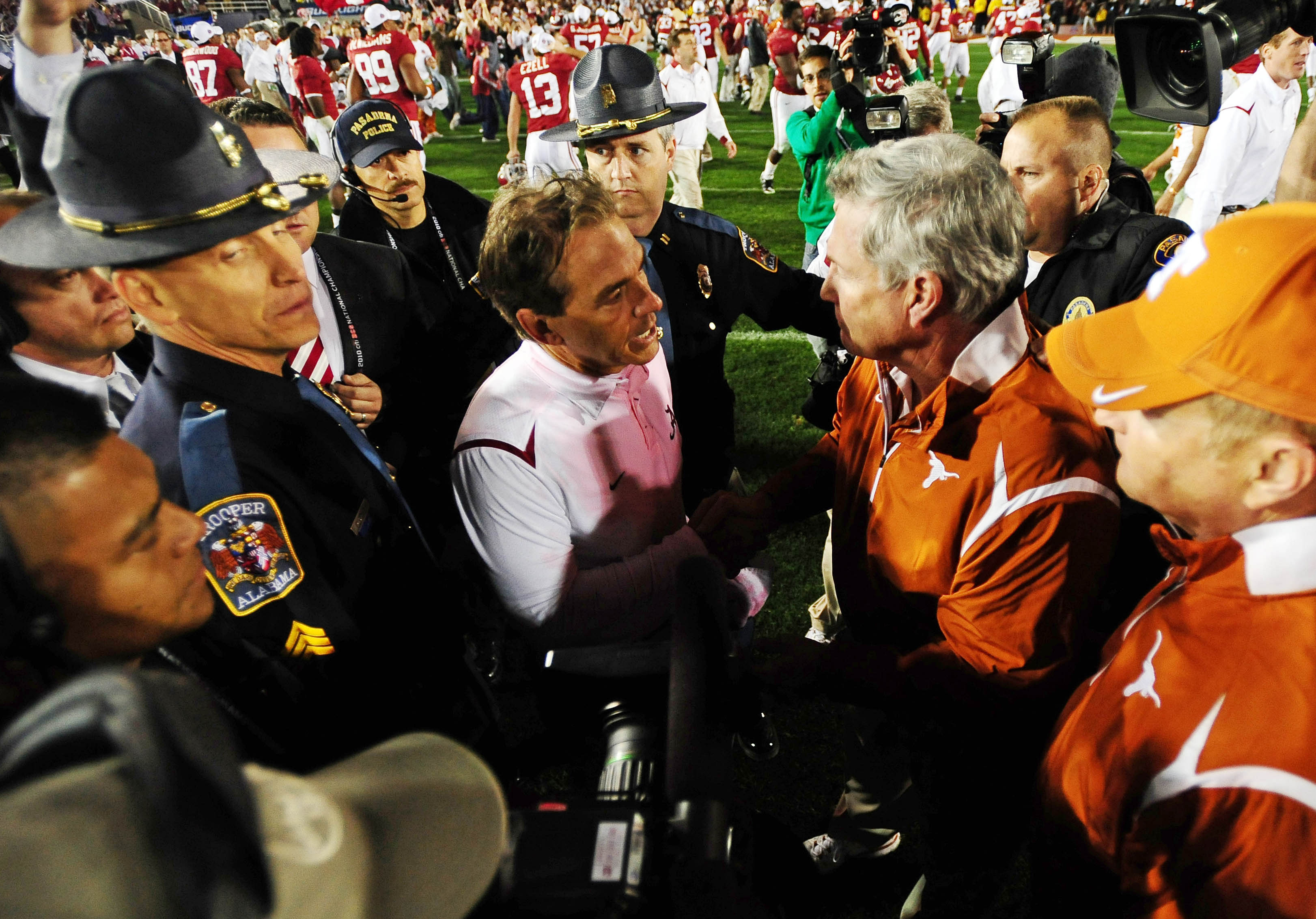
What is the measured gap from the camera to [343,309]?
295 centimetres

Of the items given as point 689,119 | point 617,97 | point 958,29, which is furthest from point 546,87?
point 958,29

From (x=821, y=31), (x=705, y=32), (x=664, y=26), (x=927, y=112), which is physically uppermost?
(x=664, y=26)

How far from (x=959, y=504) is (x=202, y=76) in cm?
1270

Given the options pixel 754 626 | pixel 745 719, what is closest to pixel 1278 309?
pixel 745 719

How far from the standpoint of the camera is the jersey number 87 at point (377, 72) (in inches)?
399

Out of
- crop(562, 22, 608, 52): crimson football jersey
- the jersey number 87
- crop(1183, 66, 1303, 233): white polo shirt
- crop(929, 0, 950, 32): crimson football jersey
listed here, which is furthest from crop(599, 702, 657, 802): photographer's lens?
crop(929, 0, 950, 32): crimson football jersey

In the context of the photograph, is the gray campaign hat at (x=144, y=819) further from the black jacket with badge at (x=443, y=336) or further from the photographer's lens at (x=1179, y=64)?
the photographer's lens at (x=1179, y=64)

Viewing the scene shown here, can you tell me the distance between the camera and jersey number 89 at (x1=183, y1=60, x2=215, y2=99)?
35.2 feet

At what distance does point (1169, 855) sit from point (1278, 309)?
791mm

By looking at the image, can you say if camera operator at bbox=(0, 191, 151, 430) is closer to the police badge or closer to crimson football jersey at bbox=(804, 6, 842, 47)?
the police badge

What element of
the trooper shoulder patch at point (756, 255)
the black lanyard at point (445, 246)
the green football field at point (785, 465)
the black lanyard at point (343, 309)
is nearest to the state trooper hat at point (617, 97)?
the trooper shoulder patch at point (756, 255)

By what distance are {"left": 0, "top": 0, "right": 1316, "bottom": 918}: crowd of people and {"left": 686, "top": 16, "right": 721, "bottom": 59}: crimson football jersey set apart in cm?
1363

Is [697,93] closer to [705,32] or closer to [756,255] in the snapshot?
[705,32]

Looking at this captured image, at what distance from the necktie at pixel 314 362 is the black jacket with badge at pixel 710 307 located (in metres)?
1.24
